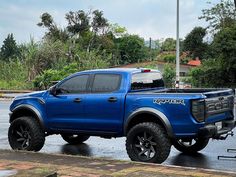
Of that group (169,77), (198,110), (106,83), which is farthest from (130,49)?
(198,110)

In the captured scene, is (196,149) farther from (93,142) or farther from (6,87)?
(6,87)

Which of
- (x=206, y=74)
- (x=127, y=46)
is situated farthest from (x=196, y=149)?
(x=127, y=46)

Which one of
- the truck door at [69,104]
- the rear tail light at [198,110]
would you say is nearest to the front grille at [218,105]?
the rear tail light at [198,110]

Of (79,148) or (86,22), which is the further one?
(86,22)

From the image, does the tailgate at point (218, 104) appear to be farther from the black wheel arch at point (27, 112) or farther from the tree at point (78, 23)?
the tree at point (78, 23)

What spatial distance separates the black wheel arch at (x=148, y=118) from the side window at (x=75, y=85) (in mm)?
1294

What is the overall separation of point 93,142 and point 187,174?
497cm

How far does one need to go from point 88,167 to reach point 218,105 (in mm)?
2726

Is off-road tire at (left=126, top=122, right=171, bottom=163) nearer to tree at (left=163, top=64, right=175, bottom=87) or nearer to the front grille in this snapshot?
the front grille

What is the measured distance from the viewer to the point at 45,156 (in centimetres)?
843

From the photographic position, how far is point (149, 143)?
835cm

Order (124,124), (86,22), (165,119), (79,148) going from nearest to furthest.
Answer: (165,119)
(124,124)
(79,148)
(86,22)

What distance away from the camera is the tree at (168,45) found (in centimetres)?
8704

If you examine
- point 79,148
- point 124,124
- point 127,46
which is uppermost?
point 127,46
